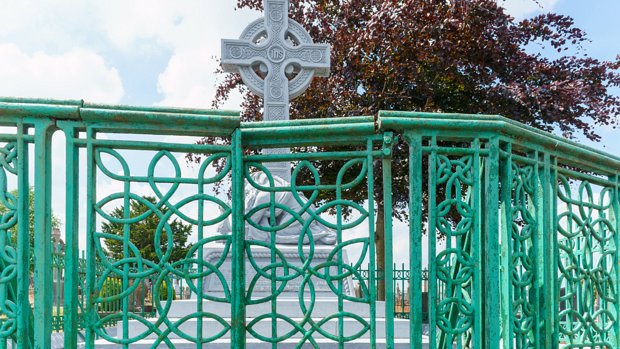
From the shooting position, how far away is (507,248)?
302 centimetres

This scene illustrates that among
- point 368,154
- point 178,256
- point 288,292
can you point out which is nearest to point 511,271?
point 368,154

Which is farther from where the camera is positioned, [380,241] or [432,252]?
[380,241]

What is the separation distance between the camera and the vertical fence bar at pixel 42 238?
270cm

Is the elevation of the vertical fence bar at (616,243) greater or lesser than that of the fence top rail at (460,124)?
lesser

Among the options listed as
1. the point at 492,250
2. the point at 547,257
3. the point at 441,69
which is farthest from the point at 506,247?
the point at 441,69

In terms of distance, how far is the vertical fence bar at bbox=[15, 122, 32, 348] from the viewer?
8.87 feet

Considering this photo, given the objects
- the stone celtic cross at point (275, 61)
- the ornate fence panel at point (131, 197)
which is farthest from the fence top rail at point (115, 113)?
the stone celtic cross at point (275, 61)

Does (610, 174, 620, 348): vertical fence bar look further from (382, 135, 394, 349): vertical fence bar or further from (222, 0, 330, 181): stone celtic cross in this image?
(222, 0, 330, 181): stone celtic cross

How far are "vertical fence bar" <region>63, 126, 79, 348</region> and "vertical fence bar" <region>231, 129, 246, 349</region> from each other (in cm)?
67

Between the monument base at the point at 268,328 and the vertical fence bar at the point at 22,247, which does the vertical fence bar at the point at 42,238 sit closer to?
the vertical fence bar at the point at 22,247

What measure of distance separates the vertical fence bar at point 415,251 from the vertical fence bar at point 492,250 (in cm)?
32

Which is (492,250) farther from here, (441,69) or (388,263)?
(441,69)

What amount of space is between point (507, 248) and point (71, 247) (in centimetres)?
194

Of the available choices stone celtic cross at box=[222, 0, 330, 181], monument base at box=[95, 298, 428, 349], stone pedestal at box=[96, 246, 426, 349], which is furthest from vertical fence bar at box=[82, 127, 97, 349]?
stone celtic cross at box=[222, 0, 330, 181]
